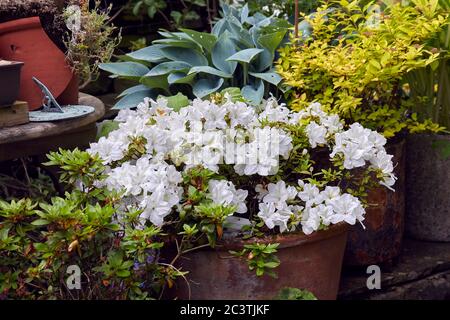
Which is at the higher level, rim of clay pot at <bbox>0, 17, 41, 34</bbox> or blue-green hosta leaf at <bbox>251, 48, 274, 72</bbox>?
rim of clay pot at <bbox>0, 17, 41, 34</bbox>

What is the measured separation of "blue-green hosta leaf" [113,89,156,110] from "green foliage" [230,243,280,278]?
1.21 meters

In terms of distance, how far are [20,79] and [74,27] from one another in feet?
0.91

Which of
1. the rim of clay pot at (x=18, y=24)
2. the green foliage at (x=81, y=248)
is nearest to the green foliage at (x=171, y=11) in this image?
the rim of clay pot at (x=18, y=24)

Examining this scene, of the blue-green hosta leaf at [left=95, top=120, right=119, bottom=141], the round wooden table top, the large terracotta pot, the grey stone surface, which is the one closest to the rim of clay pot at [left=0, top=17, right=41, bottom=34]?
the large terracotta pot

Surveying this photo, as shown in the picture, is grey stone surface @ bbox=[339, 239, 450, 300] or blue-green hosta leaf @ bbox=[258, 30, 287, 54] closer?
grey stone surface @ bbox=[339, 239, 450, 300]

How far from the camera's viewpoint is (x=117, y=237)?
2422 mm

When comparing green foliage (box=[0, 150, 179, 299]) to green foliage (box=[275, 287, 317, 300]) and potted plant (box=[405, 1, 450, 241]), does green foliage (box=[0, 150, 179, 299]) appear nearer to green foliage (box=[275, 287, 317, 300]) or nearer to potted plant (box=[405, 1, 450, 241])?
green foliage (box=[275, 287, 317, 300])

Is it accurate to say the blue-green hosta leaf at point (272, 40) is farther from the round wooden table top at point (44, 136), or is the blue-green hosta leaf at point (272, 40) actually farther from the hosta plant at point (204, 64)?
the round wooden table top at point (44, 136)

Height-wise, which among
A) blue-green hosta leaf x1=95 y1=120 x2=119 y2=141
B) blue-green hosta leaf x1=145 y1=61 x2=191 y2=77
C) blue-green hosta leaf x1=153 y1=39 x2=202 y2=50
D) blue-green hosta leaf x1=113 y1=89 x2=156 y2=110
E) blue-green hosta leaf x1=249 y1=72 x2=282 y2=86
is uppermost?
blue-green hosta leaf x1=153 y1=39 x2=202 y2=50

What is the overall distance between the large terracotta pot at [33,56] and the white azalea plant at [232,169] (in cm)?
31

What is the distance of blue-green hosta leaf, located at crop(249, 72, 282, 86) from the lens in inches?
133

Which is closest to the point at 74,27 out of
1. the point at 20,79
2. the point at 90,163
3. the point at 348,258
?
the point at 20,79

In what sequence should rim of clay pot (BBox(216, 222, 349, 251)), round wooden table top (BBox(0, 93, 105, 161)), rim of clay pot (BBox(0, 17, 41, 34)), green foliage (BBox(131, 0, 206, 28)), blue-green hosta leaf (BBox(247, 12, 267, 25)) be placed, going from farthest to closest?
green foliage (BBox(131, 0, 206, 28)) < blue-green hosta leaf (BBox(247, 12, 267, 25)) < rim of clay pot (BBox(0, 17, 41, 34)) < round wooden table top (BBox(0, 93, 105, 161)) < rim of clay pot (BBox(216, 222, 349, 251))

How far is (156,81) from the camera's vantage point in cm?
354
